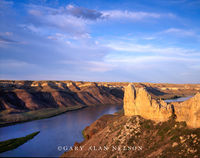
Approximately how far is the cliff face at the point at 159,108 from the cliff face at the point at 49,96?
202 feet

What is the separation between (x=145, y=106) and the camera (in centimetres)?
2441

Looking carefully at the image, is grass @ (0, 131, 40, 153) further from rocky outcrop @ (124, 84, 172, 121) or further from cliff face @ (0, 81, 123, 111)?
cliff face @ (0, 81, 123, 111)

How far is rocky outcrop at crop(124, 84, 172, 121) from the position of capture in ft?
70.9

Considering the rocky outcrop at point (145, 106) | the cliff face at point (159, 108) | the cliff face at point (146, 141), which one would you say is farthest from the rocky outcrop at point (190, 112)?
the rocky outcrop at point (145, 106)

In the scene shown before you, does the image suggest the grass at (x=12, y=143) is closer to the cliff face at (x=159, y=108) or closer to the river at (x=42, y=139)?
the river at (x=42, y=139)

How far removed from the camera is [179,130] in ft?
59.3

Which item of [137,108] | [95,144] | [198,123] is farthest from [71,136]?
[198,123]

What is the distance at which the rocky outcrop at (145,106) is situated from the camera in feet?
70.9

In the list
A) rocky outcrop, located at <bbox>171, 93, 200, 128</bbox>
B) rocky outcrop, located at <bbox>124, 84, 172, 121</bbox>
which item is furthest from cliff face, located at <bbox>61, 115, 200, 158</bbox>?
rocky outcrop, located at <bbox>124, 84, 172, 121</bbox>

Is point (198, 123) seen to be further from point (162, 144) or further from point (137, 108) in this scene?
point (137, 108)

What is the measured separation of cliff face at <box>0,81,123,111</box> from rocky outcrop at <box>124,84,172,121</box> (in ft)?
200

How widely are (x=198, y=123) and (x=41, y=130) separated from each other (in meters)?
41.4

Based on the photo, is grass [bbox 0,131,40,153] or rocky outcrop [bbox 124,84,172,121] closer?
rocky outcrop [bbox 124,84,172,121]

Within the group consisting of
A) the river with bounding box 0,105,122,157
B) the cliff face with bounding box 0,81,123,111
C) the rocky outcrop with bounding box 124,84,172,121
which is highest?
the rocky outcrop with bounding box 124,84,172,121
